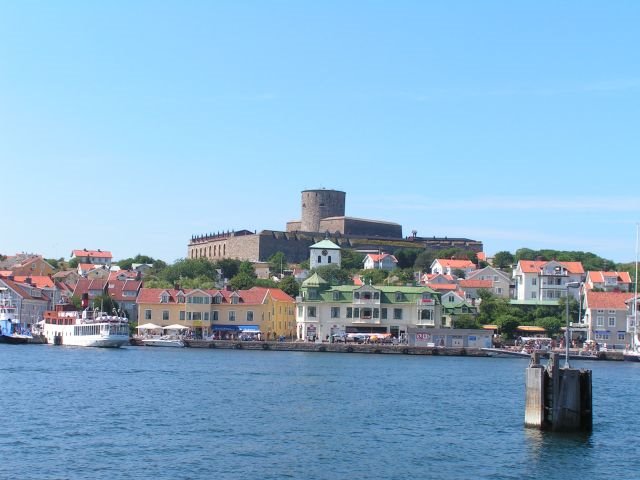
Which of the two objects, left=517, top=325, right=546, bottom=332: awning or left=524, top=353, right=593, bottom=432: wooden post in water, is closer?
left=524, top=353, right=593, bottom=432: wooden post in water

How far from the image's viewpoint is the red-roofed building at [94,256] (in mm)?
151500

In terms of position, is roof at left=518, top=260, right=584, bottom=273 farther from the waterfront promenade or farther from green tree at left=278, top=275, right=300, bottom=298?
the waterfront promenade

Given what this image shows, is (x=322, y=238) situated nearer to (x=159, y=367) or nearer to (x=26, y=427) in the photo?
(x=159, y=367)

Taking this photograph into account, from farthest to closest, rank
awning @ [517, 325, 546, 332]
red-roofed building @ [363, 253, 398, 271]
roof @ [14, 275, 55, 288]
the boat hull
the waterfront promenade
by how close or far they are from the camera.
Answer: red-roofed building @ [363, 253, 398, 271], roof @ [14, 275, 55, 288], awning @ [517, 325, 546, 332], the boat hull, the waterfront promenade

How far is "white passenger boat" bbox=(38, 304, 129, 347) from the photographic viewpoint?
75.1 meters

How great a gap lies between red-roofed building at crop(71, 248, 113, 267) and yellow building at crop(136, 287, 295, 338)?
67648 mm

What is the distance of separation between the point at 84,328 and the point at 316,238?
2499 inches

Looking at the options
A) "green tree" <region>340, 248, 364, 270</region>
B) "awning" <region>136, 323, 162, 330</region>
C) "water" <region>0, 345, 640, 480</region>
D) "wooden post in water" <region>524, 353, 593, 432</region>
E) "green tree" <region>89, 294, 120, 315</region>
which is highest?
"green tree" <region>340, 248, 364, 270</region>

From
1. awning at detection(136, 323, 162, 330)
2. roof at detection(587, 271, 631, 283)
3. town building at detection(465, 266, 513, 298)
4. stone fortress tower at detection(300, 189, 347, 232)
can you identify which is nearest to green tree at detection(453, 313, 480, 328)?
town building at detection(465, 266, 513, 298)

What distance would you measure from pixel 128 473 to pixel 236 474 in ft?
7.91

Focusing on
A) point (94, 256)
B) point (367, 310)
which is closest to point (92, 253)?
point (94, 256)

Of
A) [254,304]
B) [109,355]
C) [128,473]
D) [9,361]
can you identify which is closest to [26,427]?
[128,473]

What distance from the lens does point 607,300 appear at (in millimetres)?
83938

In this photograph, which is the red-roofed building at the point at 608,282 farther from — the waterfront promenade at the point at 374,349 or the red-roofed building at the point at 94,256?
the red-roofed building at the point at 94,256
